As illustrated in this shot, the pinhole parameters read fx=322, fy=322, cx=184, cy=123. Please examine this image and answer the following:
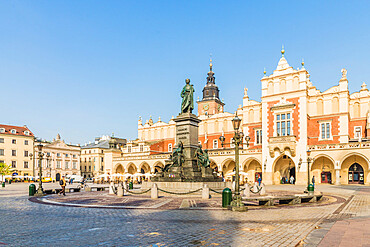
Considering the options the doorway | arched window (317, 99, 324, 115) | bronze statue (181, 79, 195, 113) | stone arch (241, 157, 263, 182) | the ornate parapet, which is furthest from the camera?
stone arch (241, 157, 263, 182)

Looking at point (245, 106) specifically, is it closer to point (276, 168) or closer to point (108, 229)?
point (276, 168)

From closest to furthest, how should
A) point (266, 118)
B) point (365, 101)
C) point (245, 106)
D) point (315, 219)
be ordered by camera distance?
point (315, 219)
point (365, 101)
point (266, 118)
point (245, 106)

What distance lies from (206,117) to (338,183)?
27.6m

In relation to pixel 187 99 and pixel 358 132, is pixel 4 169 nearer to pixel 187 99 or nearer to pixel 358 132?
pixel 187 99

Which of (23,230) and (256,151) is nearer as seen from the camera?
(23,230)

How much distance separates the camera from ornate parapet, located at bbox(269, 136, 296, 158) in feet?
148

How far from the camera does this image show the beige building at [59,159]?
3103 inches

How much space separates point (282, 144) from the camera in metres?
46.0

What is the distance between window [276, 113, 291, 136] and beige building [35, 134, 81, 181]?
55.6 metres

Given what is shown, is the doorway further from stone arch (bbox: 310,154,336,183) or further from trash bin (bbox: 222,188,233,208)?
trash bin (bbox: 222,188,233,208)

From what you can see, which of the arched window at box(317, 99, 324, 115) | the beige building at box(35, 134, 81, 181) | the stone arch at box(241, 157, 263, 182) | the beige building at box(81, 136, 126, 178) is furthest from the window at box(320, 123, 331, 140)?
the beige building at box(35, 134, 81, 181)

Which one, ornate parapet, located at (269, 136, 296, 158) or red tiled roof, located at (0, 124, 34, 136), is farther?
red tiled roof, located at (0, 124, 34, 136)

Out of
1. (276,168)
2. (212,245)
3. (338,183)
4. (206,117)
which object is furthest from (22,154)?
(212,245)

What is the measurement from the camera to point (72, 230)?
9.64m
